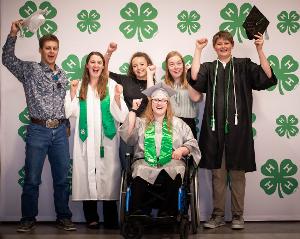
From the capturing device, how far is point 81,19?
458cm

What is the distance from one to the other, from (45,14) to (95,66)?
920 mm

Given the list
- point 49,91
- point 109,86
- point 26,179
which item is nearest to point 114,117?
point 109,86

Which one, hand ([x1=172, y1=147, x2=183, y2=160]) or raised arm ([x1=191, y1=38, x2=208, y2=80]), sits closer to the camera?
hand ([x1=172, y1=147, x2=183, y2=160])

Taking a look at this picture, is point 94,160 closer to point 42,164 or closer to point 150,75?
point 42,164

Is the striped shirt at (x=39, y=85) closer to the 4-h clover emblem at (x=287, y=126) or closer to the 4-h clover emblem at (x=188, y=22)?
the 4-h clover emblem at (x=188, y=22)

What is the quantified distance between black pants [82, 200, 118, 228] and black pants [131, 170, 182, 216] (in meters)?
0.69

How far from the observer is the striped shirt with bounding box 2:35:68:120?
4023 mm

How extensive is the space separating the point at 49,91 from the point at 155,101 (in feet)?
3.17

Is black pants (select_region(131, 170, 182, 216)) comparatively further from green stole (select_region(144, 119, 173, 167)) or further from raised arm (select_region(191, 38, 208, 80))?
raised arm (select_region(191, 38, 208, 80))

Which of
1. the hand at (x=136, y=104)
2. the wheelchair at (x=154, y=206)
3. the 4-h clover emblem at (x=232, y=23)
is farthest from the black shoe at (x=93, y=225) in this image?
the 4-h clover emblem at (x=232, y=23)

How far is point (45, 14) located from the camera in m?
4.55

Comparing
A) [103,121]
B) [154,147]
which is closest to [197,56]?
[154,147]

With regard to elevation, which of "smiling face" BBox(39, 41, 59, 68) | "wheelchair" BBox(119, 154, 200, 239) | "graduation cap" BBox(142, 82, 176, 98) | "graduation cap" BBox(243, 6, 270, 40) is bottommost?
"wheelchair" BBox(119, 154, 200, 239)

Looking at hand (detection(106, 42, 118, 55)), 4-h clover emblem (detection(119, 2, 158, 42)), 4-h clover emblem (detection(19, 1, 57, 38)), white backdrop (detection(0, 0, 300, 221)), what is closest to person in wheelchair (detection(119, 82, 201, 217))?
hand (detection(106, 42, 118, 55))
